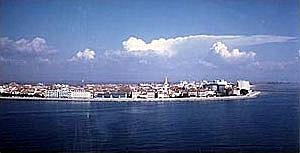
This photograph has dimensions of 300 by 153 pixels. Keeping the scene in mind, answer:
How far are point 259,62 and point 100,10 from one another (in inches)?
49.0

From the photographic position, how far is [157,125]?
319 centimetres

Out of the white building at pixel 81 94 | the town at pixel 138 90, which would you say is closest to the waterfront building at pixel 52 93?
the town at pixel 138 90

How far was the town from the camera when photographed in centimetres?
317

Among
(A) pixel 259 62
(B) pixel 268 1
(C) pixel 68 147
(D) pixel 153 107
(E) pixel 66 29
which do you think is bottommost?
(C) pixel 68 147

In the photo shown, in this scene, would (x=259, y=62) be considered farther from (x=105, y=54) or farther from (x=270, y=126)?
(x=105, y=54)

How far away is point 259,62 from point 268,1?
46 centimetres

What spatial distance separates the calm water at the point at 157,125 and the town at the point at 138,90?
0.07m

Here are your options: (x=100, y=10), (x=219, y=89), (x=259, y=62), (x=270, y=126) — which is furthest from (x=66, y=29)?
(x=270, y=126)

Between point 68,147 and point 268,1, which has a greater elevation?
point 268,1

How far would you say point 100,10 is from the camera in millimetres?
3104

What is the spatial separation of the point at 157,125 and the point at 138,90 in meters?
0.30

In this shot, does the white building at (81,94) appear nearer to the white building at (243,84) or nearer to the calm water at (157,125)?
the calm water at (157,125)

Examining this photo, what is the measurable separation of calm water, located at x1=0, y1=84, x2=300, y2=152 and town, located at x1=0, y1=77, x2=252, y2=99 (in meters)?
0.07

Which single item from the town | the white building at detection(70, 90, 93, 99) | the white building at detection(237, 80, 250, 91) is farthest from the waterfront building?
the white building at detection(237, 80, 250, 91)
